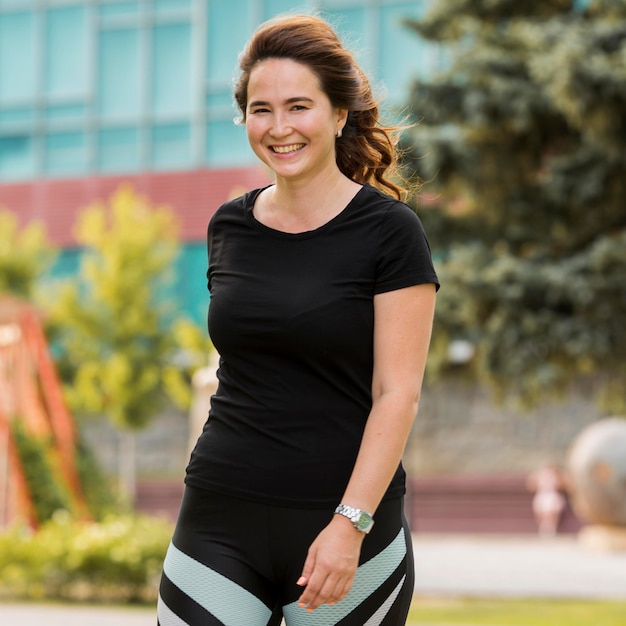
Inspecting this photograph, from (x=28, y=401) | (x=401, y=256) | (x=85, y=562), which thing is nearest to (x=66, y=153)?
(x=28, y=401)

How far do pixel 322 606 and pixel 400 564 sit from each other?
0.16 metres

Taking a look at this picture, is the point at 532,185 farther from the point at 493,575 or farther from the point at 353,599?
the point at 353,599

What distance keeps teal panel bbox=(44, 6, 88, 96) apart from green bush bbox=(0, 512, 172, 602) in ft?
62.4

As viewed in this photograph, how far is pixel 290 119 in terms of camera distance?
2510 millimetres

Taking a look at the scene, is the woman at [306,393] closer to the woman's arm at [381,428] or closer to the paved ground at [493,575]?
the woman's arm at [381,428]

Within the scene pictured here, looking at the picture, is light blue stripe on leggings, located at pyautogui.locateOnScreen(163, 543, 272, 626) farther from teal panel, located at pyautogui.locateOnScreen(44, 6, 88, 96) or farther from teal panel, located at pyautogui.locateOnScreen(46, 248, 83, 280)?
teal panel, located at pyautogui.locateOnScreen(44, 6, 88, 96)

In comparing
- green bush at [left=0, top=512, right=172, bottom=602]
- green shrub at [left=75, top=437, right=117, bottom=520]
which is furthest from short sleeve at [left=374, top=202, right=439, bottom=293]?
green shrub at [left=75, top=437, right=117, bottom=520]

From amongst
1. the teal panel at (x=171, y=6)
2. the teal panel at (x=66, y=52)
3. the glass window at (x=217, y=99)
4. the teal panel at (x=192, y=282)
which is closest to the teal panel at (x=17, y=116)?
the teal panel at (x=66, y=52)

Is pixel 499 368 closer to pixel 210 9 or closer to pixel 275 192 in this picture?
pixel 275 192

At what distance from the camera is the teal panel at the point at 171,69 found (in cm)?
2939

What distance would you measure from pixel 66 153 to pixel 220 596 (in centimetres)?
2836

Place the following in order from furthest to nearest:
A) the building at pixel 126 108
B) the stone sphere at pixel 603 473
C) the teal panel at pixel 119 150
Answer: the teal panel at pixel 119 150
the building at pixel 126 108
the stone sphere at pixel 603 473

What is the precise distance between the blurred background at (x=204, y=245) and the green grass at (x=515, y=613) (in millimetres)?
1818

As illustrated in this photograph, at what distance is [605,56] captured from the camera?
12117mm
